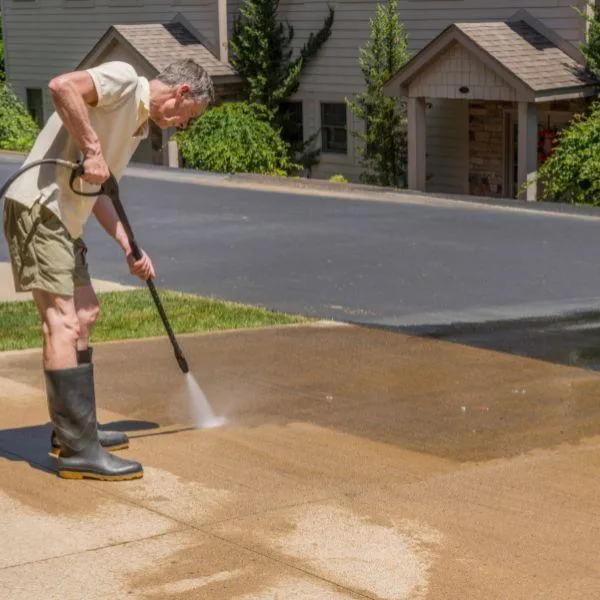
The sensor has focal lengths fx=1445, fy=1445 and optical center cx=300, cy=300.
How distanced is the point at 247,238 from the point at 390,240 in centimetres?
176

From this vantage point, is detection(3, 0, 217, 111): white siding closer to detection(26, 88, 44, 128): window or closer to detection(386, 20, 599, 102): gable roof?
detection(26, 88, 44, 128): window

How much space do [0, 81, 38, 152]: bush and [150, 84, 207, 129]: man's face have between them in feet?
90.8

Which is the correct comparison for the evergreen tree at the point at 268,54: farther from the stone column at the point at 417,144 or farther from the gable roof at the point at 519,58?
the gable roof at the point at 519,58

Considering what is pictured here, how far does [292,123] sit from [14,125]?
813 cm

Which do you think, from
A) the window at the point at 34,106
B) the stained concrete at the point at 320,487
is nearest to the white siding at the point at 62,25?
the window at the point at 34,106

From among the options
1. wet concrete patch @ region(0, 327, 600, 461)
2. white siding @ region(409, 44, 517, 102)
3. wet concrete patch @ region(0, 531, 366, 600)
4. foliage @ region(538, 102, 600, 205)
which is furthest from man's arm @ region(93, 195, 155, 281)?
white siding @ region(409, 44, 517, 102)

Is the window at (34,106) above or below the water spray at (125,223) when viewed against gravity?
below

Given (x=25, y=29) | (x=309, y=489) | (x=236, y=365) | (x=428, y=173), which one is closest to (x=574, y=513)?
(x=309, y=489)

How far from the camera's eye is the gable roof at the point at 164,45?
3038cm

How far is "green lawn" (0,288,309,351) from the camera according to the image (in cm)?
1040

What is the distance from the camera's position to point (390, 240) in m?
17.4

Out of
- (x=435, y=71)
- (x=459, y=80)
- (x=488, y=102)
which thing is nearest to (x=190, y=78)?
(x=459, y=80)

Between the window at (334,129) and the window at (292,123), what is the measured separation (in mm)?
646

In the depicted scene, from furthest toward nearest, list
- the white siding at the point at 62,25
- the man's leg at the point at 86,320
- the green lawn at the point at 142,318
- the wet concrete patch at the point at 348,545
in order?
the white siding at the point at 62,25 → the green lawn at the point at 142,318 → the man's leg at the point at 86,320 → the wet concrete patch at the point at 348,545
